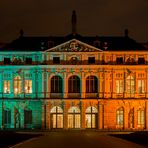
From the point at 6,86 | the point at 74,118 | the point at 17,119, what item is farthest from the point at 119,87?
the point at 6,86

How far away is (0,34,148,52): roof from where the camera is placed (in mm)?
80938

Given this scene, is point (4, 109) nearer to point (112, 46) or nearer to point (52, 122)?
point (52, 122)

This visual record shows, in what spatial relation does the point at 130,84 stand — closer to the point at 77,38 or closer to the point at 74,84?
the point at 74,84

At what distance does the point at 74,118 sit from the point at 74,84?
14.3 ft

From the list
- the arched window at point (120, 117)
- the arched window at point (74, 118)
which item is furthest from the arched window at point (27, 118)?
the arched window at point (120, 117)

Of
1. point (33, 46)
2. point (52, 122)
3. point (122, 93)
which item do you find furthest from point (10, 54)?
point (122, 93)

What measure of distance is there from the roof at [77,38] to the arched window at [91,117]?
7.96m

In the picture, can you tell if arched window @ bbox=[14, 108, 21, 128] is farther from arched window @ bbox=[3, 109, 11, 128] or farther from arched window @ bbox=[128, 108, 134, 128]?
arched window @ bbox=[128, 108, 134, 128]

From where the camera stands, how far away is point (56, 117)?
80.3 m

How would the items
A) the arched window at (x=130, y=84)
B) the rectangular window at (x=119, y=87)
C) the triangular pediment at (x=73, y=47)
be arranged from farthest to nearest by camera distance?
the rectangular window at (x=119, y=87), the arched window at (x=130, y=84), the triangular pediment at (x=73, y=47)

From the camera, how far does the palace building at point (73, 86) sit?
80.2m

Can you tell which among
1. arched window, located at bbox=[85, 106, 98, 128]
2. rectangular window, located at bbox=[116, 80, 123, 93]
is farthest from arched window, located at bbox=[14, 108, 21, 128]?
rectangular window, located at bbox=[116, 80, 123, 93]

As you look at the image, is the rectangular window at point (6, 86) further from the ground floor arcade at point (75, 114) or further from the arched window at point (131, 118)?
the arched window at point (131, 118)

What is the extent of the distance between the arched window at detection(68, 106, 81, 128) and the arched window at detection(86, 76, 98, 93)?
118 inches
